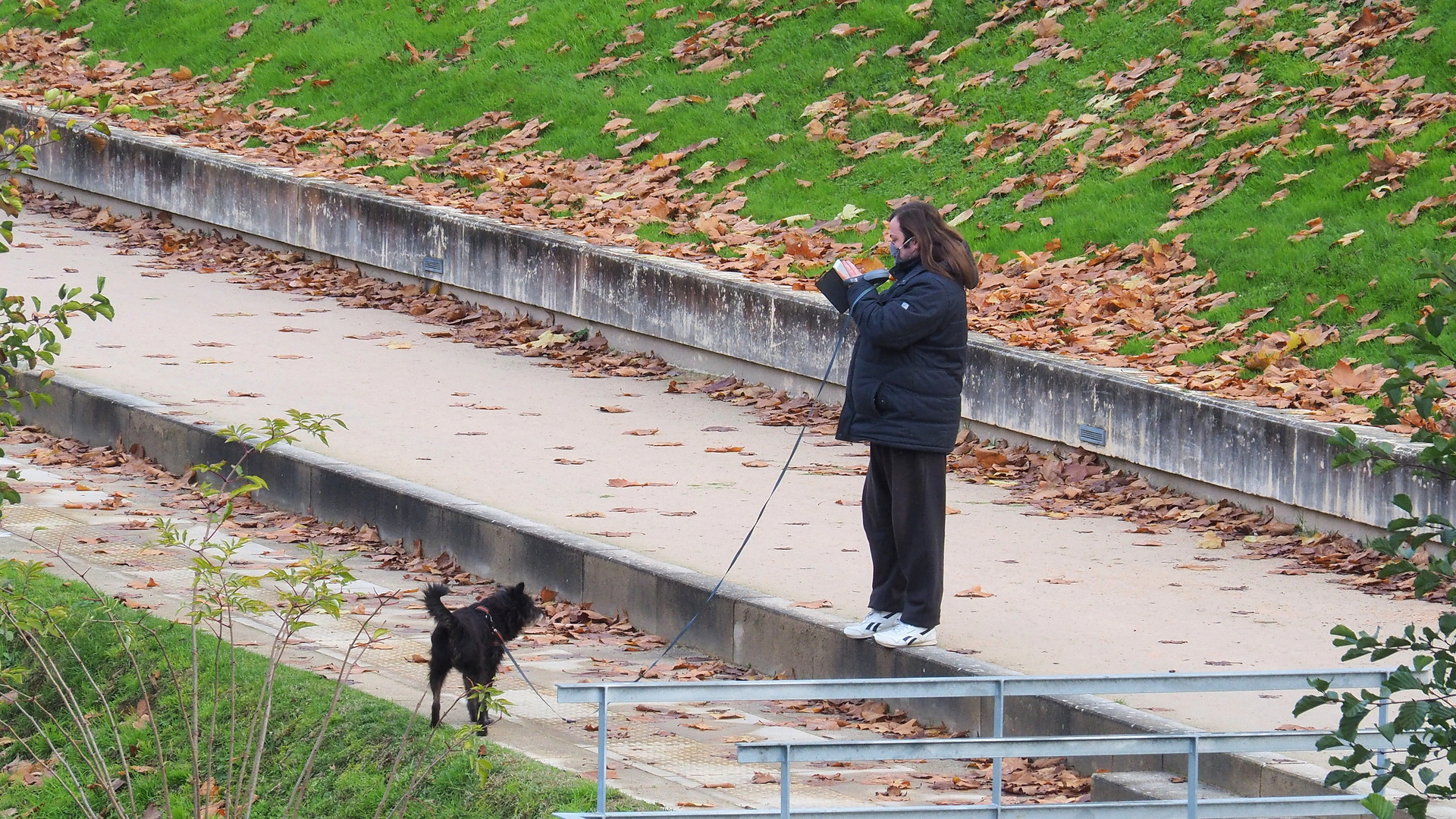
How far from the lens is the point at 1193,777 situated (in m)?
4.52

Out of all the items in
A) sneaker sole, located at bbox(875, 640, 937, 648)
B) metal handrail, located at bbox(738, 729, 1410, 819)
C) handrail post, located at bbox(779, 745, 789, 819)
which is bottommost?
handrail post, located at bbox(779, 745, 789, 819)

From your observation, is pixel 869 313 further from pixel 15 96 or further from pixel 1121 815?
pixel 15 96

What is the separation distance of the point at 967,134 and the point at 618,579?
20.0 ft

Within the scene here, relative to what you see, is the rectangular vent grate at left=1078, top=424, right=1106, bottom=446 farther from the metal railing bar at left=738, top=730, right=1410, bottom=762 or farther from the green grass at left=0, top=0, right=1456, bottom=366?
the metal railing bar at left=738, top=730, right=1410, bottom=762

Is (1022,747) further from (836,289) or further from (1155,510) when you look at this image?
(1155,510)

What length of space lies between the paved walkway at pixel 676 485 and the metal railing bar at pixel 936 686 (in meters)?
1.26

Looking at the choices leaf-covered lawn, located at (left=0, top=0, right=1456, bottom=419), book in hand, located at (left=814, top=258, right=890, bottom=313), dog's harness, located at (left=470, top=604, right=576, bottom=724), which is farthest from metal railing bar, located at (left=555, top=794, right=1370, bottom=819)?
leaf-covered lawn, located at (left=0, top=0, right=1456, bottom=419)

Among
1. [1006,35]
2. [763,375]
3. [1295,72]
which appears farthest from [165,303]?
[1295,72]

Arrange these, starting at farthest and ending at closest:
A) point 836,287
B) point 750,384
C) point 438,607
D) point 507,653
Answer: point 750,384
point 836,287
point 507,653
point 438,607

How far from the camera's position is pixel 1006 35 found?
13.8 meters

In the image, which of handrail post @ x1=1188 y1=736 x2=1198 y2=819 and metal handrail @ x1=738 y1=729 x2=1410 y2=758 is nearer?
metal handrail @ x1=738 y1=729 x2=1410 y2=758

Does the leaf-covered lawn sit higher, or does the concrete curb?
the leaf-covered lawn

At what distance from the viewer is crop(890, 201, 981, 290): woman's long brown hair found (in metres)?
6.67

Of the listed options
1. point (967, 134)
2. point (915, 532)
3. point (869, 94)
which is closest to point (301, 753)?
point (915, 532)
